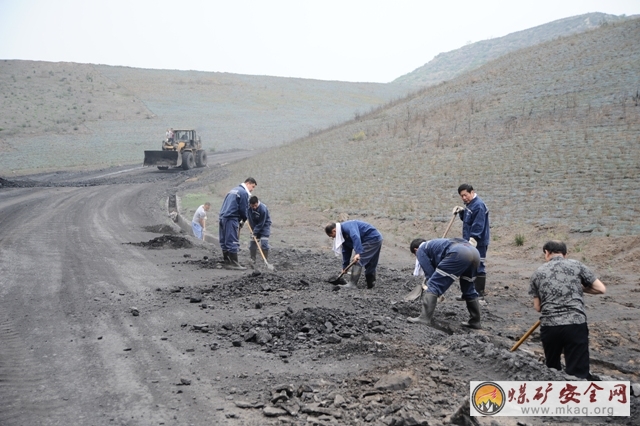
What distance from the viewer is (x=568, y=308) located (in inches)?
220

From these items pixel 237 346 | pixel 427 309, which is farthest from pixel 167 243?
pixel 427 309

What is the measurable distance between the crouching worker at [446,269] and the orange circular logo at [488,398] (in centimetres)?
263

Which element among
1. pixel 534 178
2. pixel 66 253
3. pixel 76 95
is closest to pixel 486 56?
pixel 76 95

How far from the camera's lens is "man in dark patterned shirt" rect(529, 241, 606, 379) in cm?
557

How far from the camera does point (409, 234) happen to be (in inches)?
622

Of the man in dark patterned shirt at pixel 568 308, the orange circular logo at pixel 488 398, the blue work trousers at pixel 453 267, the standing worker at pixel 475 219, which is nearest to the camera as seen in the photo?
the orange circular logo at pixel 488 398

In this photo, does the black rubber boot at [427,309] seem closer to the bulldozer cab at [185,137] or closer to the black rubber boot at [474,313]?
the black rubber boot at [474,313]

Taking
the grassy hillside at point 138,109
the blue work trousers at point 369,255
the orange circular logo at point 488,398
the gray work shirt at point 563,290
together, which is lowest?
the orange circular logo at point 488,398

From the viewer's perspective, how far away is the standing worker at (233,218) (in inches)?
464

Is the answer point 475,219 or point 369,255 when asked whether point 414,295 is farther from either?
point 475,219

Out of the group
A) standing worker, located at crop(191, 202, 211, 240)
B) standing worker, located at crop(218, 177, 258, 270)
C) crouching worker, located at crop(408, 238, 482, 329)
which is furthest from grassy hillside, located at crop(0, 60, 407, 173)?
crouching worker, located at crop(408, 238, 482, 329)

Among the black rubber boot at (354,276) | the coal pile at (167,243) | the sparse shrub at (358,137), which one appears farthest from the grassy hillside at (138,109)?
the black rubber boot at (354,276)

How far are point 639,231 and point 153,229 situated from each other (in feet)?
39.5

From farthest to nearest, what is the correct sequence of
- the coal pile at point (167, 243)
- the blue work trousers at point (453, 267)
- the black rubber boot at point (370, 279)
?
1. the coal pile at point (167, 243)
2. the black rubber boot at point (370, 279)
3. the blue work trousers at point (453, 267)
